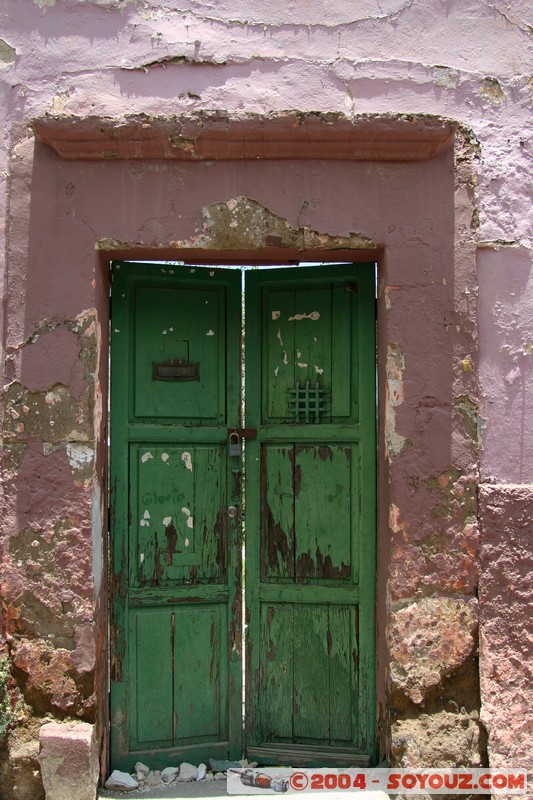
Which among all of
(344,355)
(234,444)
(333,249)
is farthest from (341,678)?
(333,249)

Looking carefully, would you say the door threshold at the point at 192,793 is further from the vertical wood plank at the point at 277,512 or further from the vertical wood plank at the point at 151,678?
the vertical wood plank at the point at 277,512

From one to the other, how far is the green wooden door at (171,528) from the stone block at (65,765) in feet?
1.08

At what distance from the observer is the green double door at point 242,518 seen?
9.35 feet

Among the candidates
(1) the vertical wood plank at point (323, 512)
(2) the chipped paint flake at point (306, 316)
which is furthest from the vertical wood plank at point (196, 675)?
(2) the chipped paint flake at point (306, 316)

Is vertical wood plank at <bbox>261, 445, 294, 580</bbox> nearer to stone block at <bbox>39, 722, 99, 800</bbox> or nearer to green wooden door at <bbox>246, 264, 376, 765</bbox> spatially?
green wooden door at <bbox>246, 264, 376, 765</bbox>

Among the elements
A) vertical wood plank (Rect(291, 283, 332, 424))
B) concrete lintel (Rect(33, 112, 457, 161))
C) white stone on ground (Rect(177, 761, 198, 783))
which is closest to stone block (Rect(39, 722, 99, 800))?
white stone on ground (Rect(177, 761, 198, 783))

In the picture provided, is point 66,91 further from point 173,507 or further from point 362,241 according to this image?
point 173,507

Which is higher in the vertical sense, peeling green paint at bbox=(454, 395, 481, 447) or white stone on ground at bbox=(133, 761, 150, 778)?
peeling green paint at bbox=(454, 395, 481, 447)

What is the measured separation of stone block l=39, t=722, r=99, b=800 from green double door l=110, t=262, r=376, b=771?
1.14ft

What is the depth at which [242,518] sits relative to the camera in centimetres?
291

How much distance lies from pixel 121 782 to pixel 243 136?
254cm

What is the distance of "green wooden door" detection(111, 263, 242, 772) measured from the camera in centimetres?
284

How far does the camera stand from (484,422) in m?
2.68

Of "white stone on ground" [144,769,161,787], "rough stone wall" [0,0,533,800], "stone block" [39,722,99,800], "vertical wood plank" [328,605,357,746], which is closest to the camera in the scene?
"stone block" [39,722,99,800]
